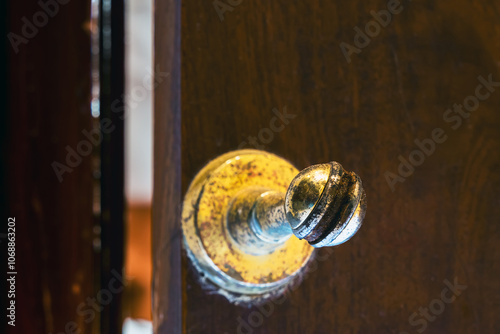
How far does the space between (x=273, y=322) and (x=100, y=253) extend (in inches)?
9.4

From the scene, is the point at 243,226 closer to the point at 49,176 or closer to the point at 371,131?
the point at 371,131

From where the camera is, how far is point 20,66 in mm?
505

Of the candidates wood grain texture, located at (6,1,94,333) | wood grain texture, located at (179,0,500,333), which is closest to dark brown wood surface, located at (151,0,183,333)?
wood grain texture, located at (179,0,500,333)

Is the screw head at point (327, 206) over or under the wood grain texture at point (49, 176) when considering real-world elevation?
under

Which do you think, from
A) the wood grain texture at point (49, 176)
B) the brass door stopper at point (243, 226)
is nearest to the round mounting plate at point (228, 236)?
the brass door stopper at point (243, 226)

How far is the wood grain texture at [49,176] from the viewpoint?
0.49 metres

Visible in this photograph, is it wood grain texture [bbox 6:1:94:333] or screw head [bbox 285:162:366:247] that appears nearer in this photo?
screw head [bbox 285:162:366:247]

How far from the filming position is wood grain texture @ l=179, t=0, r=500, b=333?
0.33 meters

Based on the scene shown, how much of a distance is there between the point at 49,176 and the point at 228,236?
281 mm

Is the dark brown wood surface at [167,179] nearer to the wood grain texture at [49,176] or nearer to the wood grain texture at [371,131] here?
A: the wood grain texture at [371,131]

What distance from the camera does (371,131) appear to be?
15.1 inches

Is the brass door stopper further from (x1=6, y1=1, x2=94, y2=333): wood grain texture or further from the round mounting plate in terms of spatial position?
(x1=6, y1=1, x2=94, y2=333): wood grain texture

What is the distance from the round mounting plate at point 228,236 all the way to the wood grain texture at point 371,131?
0.01 metres

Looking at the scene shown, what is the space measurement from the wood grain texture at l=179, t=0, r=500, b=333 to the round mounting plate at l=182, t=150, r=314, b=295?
10mm
